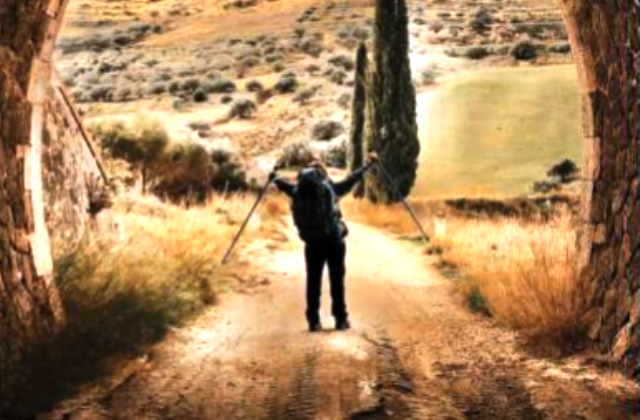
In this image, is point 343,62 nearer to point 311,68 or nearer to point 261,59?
point 311,68

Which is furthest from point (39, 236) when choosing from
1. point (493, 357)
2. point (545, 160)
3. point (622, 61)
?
point (545, 160)

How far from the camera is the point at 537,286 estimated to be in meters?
9.50

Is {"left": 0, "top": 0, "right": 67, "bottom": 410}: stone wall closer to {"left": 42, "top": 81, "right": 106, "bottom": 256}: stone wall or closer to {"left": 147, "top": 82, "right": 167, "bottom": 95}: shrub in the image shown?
{"left": 42, "top": 81, "right": 106, "bottom": 256}: stone wall

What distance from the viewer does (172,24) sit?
64.2 feet

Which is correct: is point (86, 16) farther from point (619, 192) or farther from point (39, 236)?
point (619, 192)

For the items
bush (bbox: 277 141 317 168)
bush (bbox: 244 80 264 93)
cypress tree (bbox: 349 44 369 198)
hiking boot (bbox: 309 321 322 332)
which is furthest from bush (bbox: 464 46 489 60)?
hiking boot (bbox: 309 321 322 332)

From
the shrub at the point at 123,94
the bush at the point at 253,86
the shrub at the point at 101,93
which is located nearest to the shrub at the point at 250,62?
the bush at the point at 253,86

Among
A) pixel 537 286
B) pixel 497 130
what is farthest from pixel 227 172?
pixel 537 286

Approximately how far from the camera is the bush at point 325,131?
3528 cm

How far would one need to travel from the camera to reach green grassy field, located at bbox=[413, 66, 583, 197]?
1093 inches

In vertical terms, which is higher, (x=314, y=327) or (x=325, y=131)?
(x=314, y=327)

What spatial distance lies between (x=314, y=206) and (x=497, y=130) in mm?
21161

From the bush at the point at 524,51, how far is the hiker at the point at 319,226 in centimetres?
1525

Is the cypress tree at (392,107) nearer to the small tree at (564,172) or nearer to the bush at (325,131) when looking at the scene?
the small tree at (564,172)
